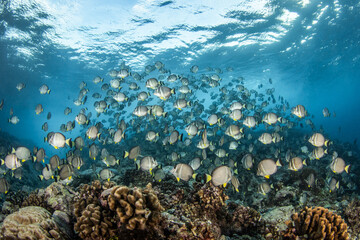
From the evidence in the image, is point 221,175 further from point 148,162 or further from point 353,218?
point 353,218

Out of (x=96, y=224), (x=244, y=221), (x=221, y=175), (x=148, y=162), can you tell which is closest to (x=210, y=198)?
(x=221, y=175)

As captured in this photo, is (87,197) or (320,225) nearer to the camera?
(320,225)

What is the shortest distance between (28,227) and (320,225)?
4853mm

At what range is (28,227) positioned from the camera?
3.05 m

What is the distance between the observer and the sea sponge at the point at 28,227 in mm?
2914

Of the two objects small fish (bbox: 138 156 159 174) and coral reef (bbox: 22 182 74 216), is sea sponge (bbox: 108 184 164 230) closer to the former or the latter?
small fish (bbox: 138 156 159 174)

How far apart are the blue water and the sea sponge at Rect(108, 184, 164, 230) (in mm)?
15761

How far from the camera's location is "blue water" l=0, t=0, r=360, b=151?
15992 mm

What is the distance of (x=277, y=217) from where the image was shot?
5738 mm

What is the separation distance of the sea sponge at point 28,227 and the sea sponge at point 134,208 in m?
1.07

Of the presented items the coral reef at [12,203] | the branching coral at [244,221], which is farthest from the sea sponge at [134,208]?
the coral reef at [12,203]

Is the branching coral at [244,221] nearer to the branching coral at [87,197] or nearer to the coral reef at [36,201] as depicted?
the branching coral at [87,197]

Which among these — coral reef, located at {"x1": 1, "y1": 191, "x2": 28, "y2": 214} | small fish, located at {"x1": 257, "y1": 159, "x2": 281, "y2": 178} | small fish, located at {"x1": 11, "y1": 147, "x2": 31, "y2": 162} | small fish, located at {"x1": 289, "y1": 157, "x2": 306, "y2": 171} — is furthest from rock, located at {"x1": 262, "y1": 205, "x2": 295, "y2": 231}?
small fish, located at {"x1": 11, "y1": 147, "x2": 31, "y2": 162}

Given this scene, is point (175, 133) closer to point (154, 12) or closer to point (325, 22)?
point (154, 12)
